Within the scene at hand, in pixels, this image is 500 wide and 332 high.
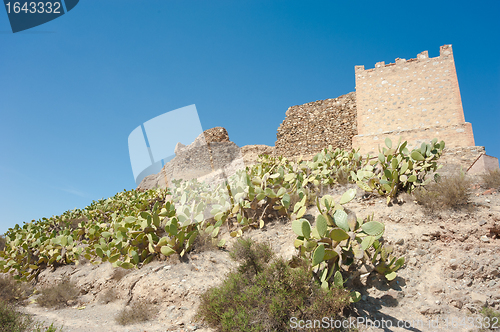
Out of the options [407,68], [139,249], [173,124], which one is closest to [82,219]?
[173,124]

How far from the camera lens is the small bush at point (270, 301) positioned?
307cm

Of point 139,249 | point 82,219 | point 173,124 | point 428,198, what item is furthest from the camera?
point 82,219

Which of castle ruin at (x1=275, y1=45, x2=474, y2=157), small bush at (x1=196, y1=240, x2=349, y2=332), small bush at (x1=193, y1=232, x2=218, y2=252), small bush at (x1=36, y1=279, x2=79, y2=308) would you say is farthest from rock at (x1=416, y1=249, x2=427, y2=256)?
castle ruin at (x1=275, y1=45, x2=474, y2=157)

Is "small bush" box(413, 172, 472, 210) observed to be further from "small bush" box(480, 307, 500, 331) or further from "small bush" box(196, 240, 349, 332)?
"small bush" box(196, 240, 349, 332)

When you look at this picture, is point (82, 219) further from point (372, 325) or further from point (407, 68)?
point (407, 68)

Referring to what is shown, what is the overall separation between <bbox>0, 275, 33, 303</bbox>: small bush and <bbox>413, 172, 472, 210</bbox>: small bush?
771 centimetres

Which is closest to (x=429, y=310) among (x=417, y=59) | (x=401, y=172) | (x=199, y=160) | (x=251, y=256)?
(x=251, y=256)

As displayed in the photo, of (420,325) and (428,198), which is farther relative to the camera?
(428,198)

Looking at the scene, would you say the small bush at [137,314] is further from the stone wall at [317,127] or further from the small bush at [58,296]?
the stone wall at [317,127]

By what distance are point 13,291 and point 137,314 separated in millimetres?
4129

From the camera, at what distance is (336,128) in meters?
12.9

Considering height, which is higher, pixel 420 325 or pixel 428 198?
pixel 428 198

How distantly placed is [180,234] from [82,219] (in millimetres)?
6890

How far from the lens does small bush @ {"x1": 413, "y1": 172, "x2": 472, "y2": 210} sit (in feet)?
14.7
